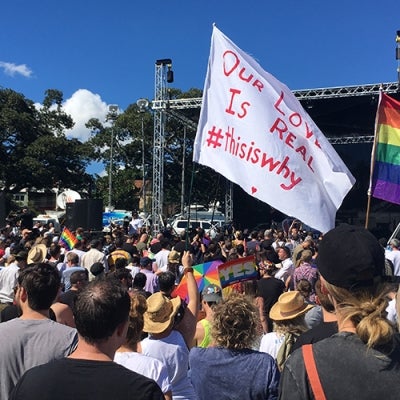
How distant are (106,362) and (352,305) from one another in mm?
908

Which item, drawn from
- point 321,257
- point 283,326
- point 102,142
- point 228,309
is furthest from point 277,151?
point 102,142

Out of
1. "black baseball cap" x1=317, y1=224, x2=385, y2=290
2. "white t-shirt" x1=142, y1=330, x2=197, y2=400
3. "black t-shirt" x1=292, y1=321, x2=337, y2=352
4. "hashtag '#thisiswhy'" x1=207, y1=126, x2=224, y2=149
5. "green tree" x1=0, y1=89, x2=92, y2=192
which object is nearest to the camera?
"black baseball cap" x1=317, y1=224, x2=385, y2=290

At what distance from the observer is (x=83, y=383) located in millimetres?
1719

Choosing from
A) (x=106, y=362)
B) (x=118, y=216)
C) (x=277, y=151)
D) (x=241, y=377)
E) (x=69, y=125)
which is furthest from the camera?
(x=69, y=125)

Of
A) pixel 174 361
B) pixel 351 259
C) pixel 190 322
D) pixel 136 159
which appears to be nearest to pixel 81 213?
pixel 190 322

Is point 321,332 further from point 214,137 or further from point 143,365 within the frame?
point 214,137

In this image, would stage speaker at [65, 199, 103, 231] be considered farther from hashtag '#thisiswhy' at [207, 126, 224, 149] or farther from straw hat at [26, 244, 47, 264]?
hashtag '#thisiswhy' at [207, 126, 224, 149]

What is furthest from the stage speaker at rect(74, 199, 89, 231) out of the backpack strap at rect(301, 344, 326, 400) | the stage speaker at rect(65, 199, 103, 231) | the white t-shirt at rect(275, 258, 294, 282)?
the backpack strap at rect(301, 344, 326, 400)

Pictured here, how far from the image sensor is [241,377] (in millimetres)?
2639

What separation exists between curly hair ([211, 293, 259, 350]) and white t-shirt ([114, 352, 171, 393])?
370mm

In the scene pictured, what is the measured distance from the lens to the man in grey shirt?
2.59 metres

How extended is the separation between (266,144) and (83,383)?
4.09 metres

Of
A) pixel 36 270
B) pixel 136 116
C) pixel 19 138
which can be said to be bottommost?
pixel 36 270

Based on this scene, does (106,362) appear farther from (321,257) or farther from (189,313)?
(189,313)
